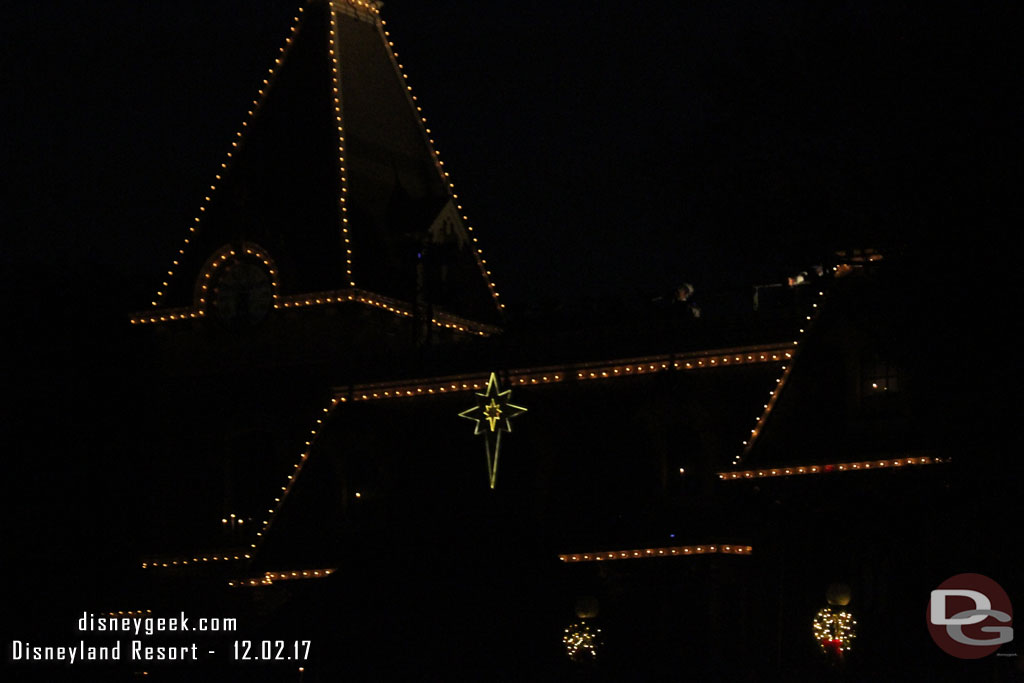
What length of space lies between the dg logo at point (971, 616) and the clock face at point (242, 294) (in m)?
14.8

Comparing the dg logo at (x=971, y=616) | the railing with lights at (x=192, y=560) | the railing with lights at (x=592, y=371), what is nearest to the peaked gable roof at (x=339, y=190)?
the railing with lights at (x=592, y=371)

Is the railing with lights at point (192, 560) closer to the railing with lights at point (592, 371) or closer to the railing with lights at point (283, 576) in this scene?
the railing with lights at point (283, 576)

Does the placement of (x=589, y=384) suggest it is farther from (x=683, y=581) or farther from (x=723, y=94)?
(x=723, y=94)

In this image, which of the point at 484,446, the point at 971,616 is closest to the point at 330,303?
the point at 484,446

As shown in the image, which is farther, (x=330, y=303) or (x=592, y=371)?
(x=330, y=303)

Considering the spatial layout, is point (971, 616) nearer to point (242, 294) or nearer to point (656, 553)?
point (656, 553)

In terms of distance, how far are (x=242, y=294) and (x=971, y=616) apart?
16.1m

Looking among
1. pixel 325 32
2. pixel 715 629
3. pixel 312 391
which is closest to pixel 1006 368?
pixel 715 629

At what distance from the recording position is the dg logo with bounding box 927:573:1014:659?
28.9m

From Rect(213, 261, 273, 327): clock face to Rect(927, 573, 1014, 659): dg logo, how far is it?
14825 mm

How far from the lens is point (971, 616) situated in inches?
1145

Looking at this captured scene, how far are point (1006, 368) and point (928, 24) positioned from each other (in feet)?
14.2

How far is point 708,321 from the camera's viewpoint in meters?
33.9

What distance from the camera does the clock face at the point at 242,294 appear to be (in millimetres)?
38844
